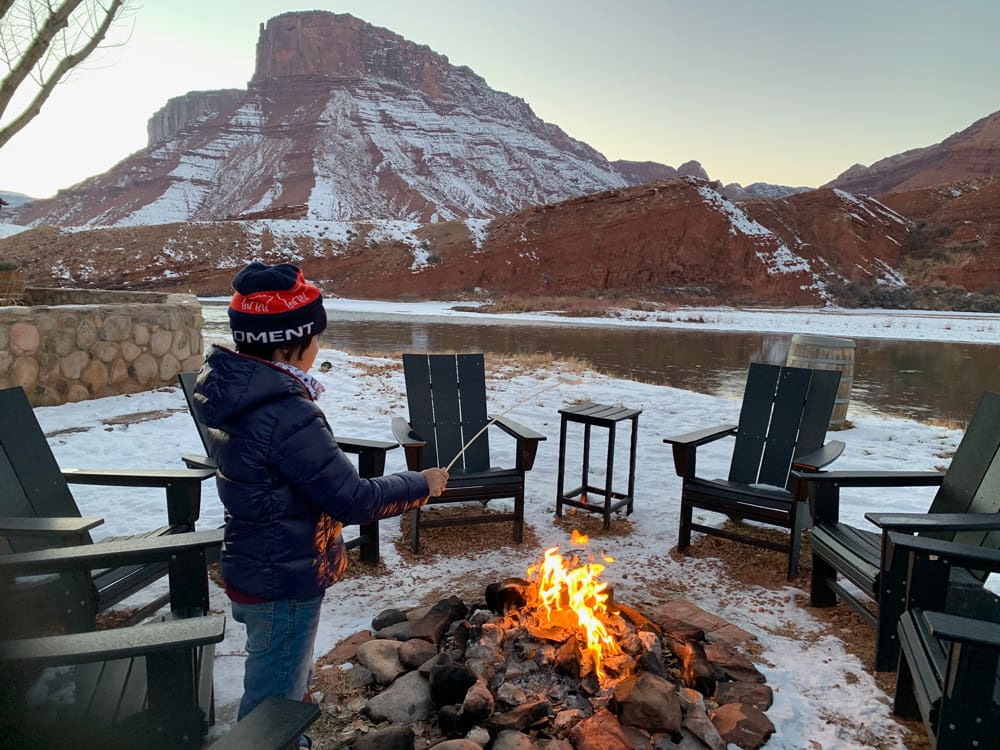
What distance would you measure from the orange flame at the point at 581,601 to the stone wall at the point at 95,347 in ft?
18.5

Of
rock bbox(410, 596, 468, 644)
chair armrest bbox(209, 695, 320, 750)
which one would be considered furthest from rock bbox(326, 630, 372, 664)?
chair armrest bbox(209, 695, 320, 750)

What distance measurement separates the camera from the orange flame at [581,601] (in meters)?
2.42

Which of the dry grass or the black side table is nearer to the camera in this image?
the dry grass

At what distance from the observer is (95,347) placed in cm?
674

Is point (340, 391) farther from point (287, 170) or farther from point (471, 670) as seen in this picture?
point (287, 170)

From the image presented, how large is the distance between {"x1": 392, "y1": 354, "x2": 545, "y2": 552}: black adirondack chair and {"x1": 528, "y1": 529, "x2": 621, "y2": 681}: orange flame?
1.05 meters

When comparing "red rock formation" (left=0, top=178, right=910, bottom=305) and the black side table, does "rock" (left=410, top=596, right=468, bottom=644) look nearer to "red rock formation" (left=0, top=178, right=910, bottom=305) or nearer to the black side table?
the black side table

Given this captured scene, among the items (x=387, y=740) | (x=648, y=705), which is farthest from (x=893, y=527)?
(x=387, y=740)

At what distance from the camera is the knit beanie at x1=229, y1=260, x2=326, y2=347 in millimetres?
1657

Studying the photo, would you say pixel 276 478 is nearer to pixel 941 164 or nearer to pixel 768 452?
pixel 768 452

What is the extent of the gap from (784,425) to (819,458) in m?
0.53

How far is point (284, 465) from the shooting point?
162 cm

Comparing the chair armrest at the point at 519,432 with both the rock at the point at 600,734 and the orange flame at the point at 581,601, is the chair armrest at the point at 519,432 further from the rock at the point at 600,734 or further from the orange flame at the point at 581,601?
the rock at the point at 600,734

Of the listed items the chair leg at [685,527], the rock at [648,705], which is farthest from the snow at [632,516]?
the rock at [648,705]
